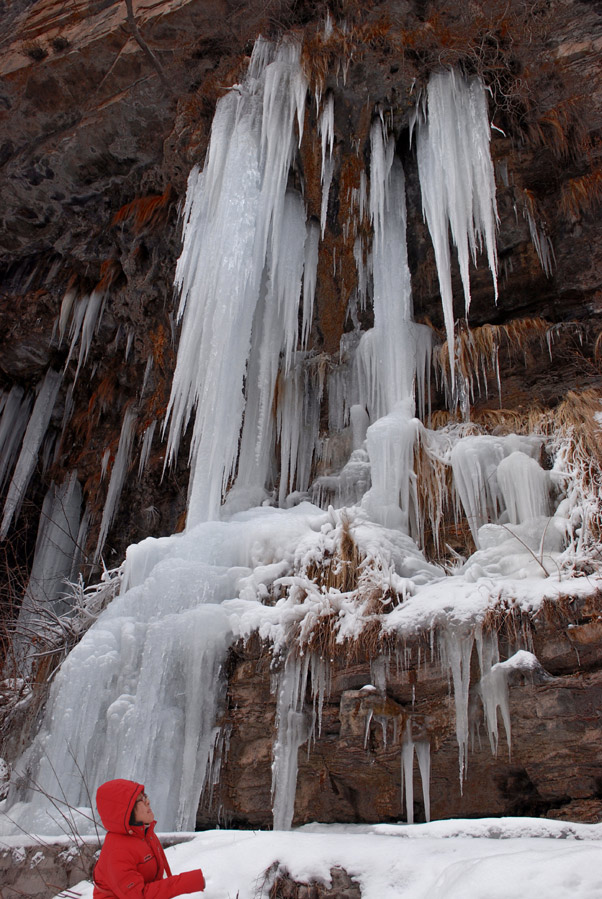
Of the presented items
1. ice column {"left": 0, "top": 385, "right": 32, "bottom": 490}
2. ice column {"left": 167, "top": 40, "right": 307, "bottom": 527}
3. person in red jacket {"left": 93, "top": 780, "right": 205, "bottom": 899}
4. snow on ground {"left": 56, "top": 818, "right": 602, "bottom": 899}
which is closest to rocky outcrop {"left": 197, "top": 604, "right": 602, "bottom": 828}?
snow on ground {"left": 56, "top": 818, "right": 602, "bottom": 899}

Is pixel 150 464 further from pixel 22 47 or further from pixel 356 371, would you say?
pixel 22 47

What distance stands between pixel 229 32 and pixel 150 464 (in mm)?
5811

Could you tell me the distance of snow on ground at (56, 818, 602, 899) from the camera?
2.03m

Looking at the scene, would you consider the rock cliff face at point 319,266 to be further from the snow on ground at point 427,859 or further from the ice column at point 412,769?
the snow on ground at point 427,859

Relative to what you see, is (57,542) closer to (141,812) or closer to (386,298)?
(386,298)

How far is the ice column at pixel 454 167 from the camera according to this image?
7.30 meters

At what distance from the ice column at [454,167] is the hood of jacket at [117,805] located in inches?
216

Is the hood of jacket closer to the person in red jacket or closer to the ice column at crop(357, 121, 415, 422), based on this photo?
the person in red jacket

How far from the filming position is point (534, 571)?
4.79m

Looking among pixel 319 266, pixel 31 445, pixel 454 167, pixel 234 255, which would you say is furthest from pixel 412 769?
pixel 31 445

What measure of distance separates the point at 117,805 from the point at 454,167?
22.8ft

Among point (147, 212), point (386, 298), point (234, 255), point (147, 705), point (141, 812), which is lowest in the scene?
point (141, 812)

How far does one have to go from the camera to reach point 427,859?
248 cm

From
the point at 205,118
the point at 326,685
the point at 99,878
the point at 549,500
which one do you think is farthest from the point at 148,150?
the point at 99,878
